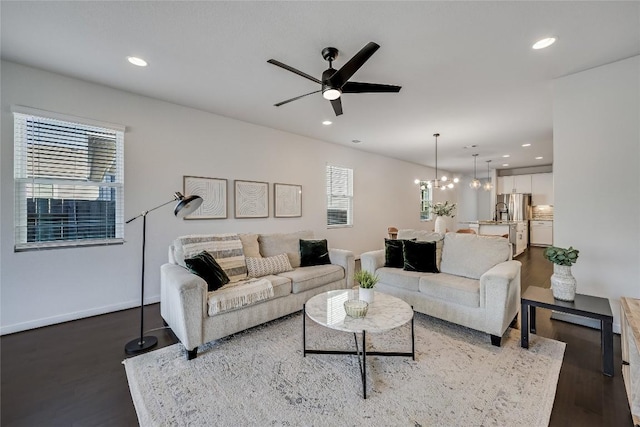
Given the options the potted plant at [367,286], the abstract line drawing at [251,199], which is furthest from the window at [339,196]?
the potted plant at [367,286]

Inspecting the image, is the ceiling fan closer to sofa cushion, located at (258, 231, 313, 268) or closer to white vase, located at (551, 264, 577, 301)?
sofa cushion, located at (258, 231, 313, 268)

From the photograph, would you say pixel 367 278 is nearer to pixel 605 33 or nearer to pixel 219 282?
pixel 219 282

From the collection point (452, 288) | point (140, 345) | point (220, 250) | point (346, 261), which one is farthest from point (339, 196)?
point (140, 345)

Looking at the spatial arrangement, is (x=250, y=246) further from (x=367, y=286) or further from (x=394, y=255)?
(x=394, y=255)

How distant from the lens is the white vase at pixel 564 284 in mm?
2381

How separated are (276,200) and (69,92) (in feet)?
9.79

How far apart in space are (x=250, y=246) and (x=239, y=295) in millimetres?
921

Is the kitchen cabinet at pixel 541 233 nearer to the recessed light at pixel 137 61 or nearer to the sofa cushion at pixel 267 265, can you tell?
the sofa cushion at pixel 267 265

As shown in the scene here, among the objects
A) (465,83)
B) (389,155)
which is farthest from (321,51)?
(389,155)

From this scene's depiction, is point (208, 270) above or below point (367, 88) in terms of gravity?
below

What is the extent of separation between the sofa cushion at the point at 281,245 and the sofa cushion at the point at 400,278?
1.13m

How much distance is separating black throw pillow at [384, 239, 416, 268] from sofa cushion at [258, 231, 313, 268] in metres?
1.21

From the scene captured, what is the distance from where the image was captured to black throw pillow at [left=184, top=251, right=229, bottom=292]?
8.36 feet

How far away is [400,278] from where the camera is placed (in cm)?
316
